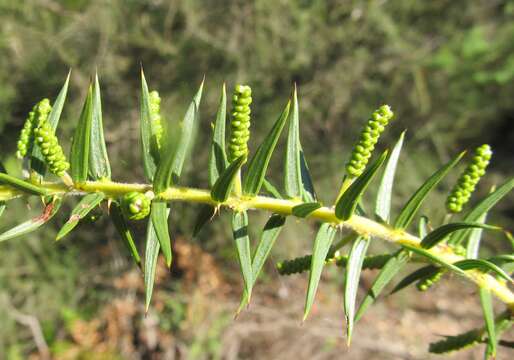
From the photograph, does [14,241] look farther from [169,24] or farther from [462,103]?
[462,103]

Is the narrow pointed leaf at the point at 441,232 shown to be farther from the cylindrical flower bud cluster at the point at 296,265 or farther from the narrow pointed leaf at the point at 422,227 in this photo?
the cylindrical flower bud cluster at the point at 296,265

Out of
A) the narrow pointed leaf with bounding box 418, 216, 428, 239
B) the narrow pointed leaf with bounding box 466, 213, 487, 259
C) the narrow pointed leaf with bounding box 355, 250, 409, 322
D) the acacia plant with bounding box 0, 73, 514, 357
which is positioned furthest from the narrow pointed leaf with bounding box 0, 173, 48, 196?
the narrow pointed leaf with bounding box 466, 213, 487, 259

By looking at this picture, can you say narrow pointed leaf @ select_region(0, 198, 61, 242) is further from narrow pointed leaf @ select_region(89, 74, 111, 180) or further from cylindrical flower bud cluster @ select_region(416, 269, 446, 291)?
cylindrical flower bud cluster @ select_region(416, 269, 446, 291)

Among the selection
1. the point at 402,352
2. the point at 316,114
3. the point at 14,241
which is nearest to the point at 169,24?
the point at 316,114

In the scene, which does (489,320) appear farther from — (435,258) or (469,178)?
(469,178)

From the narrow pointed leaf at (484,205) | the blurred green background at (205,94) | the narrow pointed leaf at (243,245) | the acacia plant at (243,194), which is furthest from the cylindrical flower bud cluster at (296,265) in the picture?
the blurred green background at (205,94)

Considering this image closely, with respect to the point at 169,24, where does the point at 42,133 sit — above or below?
below

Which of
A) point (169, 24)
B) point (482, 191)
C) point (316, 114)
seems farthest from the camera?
point (482, 191)

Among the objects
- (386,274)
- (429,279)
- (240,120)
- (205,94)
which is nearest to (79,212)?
(240,120)
